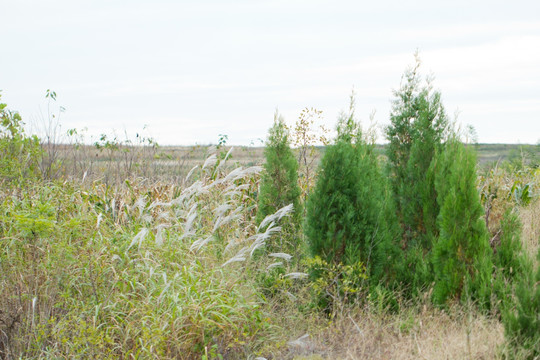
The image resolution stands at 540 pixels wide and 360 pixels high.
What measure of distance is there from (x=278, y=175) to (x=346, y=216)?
169 cm

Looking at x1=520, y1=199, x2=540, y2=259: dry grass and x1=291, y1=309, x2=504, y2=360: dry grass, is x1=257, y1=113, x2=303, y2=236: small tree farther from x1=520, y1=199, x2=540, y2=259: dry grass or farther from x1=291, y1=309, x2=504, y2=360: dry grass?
x1=520, y1=199, x2=540, y2=259: dry grass

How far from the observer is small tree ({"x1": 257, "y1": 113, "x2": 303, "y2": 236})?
279 inches

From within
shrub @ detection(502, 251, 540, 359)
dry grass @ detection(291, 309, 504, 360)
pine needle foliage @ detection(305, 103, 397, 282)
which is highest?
pine needle foliage @ detection(305, 103, 397, 282)

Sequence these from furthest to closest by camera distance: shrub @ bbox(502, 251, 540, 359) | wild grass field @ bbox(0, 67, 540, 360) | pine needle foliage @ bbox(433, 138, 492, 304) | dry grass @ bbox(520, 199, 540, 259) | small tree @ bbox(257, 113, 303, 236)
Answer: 1. dry grass @ bbox(520, 199, 540, 259)
2. small tree @ bbox(257, 113, 303, 236)
3. pine needle foliage @ bbox(433, 138, 492, 304)
4. wild grass field @ bbox(0, 67, 540, 360)
5. shrub @ bbox(502, 251, 540, 359)

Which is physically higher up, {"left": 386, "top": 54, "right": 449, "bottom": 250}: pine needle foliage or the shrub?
{"left": 386, "top": 54, "right": 449, "bottom": 250}: pine needle foliage

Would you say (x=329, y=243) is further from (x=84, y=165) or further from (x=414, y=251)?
(x=84, y=165)

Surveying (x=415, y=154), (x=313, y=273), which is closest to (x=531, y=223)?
(x=415, y=154)

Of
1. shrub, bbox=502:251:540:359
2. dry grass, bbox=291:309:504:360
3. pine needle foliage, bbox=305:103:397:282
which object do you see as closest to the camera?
shrub, bbox=502:251:540:359

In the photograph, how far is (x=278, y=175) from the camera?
7.16 meters

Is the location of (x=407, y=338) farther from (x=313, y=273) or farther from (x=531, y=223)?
(x=531, y=223)

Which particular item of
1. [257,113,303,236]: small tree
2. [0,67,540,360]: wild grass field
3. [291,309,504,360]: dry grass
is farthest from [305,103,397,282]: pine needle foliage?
[257,113,303,236]: small tree

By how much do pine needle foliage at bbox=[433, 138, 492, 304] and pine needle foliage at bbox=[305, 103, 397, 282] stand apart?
0.66 metres

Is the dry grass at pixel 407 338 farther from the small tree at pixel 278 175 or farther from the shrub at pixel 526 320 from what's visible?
the small tree at pixel 278 175

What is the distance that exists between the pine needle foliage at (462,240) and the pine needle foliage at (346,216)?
0.66 m
